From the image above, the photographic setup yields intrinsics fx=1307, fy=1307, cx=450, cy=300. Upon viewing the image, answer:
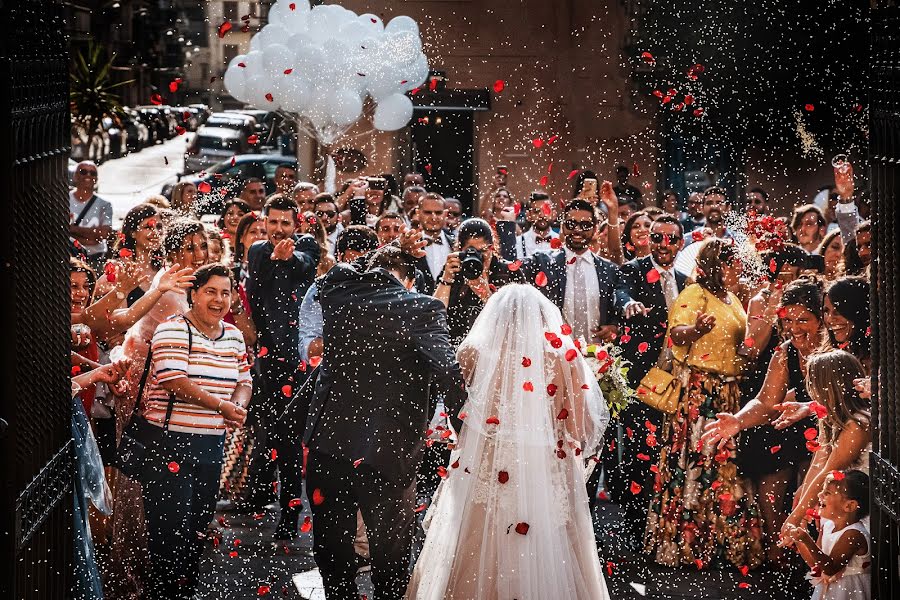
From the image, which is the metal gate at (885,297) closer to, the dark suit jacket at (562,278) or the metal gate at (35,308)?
the metal gate at (35,308)

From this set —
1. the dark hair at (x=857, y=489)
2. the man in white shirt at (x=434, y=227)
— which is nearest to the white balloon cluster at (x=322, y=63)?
the man in white shirt at (x=434, y=227)

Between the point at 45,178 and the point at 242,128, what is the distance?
22.5m

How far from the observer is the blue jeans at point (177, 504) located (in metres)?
5.74

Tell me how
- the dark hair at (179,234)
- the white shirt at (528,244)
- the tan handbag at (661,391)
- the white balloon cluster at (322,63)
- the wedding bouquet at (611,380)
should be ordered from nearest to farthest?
the wedding bouquet at (611,380) → the tan handbag at (661,391) → the dark hair at (179,234) → the white shirt at (528,244) → the white balloon cluster at (322,63)

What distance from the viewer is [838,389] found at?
5.18 m

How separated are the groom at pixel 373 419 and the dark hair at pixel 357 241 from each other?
1.75 ft

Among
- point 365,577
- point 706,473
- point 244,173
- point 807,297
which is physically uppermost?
point 244,173

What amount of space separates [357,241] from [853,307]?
7.52 ft

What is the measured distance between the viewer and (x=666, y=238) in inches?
303

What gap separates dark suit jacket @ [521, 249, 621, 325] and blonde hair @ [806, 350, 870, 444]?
251 centimetres

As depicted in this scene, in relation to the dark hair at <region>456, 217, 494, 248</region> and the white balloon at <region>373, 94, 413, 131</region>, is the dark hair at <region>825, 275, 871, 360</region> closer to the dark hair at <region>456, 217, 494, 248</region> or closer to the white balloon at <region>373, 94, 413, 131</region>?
the dark hair at <region>456, 217, 494, 248</region>

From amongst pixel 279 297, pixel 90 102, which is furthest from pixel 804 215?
pixel 90 102

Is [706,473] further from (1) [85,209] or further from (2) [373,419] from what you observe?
(1) [85,209]

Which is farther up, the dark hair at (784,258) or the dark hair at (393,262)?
the dark hair at (393,262)
